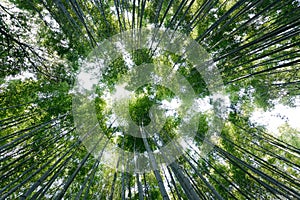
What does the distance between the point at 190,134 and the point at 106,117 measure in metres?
2.55

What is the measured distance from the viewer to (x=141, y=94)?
622 centimetres

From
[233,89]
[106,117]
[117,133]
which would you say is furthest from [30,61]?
[233,89]

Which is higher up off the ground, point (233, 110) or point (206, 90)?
point (206, 90)

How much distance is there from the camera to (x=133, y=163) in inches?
185

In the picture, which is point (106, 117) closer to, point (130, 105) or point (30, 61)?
point (130, 105)

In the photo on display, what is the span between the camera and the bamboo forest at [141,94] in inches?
165

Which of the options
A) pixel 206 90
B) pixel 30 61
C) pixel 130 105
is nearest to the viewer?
pixel 30 61

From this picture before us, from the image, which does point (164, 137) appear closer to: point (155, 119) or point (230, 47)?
point (155, 119)

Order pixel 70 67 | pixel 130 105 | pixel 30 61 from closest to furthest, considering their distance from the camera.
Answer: pixel 30 61, pixel 70 67, pixel 130 105

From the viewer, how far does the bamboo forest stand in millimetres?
4188

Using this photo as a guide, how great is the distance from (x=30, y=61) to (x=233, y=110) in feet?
17.9

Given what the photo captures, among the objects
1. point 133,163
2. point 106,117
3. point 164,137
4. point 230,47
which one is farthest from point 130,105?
point 230,47

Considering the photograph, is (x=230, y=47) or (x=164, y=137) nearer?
(x=230, y=47)

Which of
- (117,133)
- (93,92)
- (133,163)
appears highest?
(93,92)
